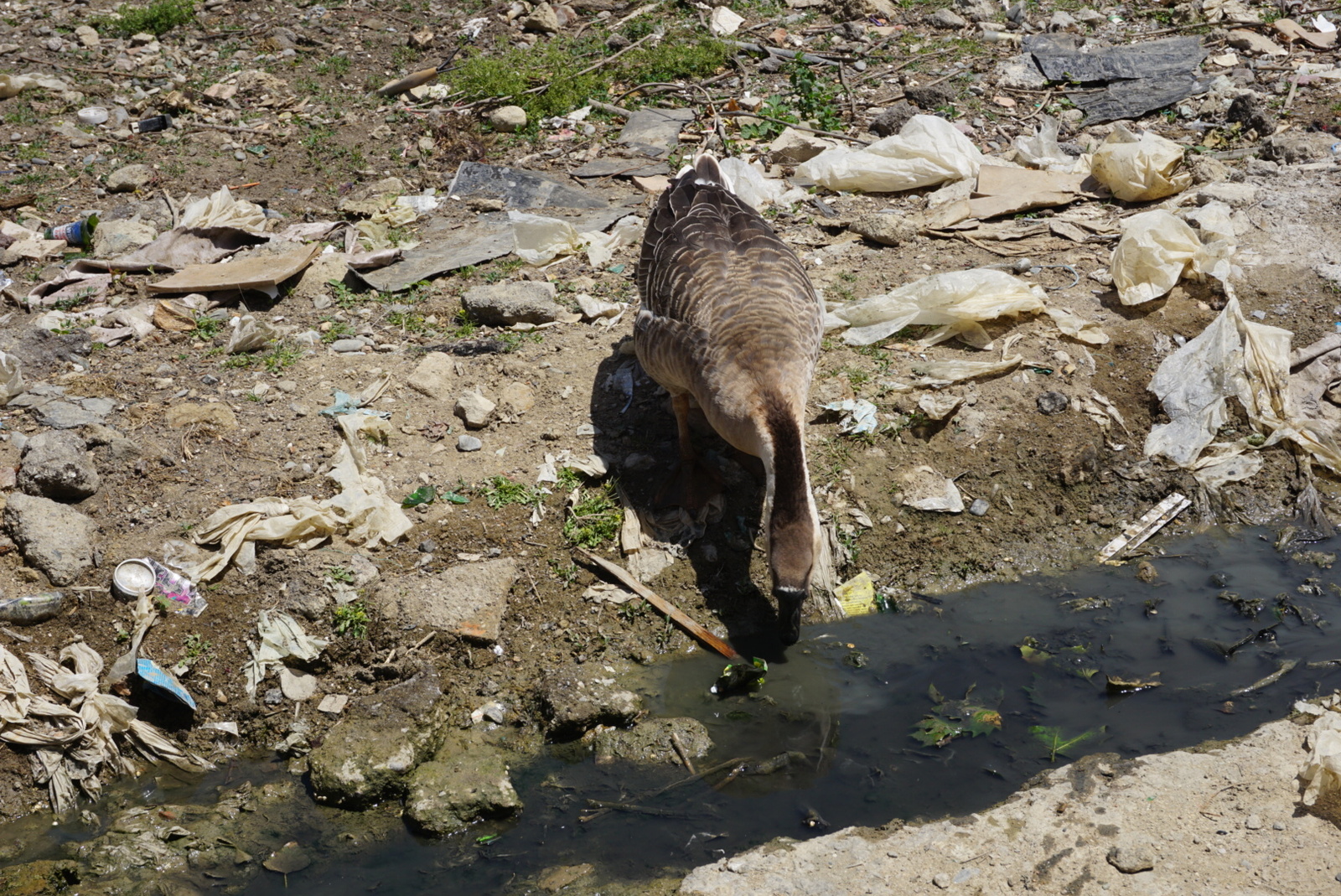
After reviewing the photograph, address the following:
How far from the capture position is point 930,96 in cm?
939

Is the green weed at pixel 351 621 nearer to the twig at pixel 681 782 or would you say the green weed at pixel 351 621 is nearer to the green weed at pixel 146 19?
the twig at pixel 681 782

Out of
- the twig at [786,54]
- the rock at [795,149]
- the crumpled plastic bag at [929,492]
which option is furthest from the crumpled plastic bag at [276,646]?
the twig at [786,54]

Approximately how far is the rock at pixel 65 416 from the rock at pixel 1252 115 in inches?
373

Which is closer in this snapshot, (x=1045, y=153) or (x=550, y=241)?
(x=550, y=241)

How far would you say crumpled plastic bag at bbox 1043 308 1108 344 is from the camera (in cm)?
646

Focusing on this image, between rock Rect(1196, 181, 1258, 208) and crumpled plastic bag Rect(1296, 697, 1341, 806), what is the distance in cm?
476

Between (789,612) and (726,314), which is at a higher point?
(726,314)

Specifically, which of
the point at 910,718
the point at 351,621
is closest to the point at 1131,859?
the point at 910,718

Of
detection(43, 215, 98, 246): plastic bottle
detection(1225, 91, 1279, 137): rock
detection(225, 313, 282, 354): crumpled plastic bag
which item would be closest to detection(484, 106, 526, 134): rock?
detection(43, 215, 98, 246): plastic bottle

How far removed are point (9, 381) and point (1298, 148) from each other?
9938 mm

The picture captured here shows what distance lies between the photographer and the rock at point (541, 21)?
36.3ft

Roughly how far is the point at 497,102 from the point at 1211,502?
297 inches

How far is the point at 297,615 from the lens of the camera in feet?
16.2

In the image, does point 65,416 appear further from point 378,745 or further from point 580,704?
point 580,704
